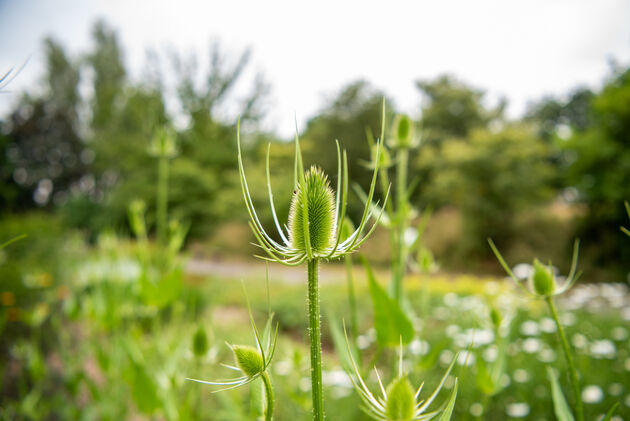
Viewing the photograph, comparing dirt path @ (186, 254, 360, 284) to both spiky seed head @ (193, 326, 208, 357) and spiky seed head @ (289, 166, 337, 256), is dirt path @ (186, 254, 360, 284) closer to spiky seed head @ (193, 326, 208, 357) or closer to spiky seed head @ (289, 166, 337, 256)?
spiky seed head @ (193, 326, 208, 357)

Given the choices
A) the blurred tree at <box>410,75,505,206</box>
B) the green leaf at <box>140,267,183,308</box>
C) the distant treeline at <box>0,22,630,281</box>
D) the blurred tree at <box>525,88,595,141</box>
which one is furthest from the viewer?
the blurred tree at <box>525,88,595,141</box>

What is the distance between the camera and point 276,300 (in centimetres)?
555

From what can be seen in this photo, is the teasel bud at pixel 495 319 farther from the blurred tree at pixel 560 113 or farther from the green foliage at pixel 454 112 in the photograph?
the blurred tree at pixel 560 113

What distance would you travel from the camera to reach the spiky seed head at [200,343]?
27.9 inches

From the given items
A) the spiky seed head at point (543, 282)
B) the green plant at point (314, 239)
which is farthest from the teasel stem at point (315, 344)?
the spiky seed head at point (543, 282)

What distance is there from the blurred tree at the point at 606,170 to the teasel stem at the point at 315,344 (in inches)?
297

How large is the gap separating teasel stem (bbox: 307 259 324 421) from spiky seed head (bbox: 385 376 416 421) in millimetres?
55

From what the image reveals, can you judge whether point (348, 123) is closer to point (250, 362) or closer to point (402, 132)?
point (402, 132)

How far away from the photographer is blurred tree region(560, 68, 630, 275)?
6.18 m

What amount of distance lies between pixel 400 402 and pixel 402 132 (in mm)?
629

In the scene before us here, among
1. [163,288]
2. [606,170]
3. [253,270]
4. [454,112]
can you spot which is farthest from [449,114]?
[163,288]

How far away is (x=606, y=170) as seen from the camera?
6559mm

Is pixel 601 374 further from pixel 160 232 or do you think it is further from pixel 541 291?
pixel 160 232

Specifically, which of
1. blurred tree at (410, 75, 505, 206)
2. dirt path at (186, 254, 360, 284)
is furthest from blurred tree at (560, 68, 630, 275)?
dirt path at (186, 254, 360, 284)
